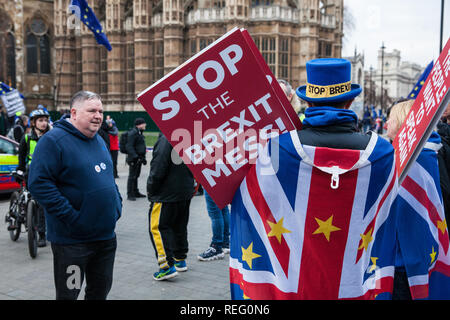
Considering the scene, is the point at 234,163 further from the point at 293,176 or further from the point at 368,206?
the point at 368,206

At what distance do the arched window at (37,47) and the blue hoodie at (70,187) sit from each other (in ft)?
152

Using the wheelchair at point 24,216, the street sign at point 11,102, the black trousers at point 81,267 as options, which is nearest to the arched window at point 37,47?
the street sign at point 11,102

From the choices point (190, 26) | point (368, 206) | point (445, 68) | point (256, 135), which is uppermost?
point (190, 26)

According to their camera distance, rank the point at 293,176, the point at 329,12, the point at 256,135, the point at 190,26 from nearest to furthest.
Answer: the point at 293,176 → the point at 256,135 → the point at 190,26 → the point at 329,12

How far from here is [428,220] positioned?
2.84 meters

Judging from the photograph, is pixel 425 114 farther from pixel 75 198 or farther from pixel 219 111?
pixel 75 198

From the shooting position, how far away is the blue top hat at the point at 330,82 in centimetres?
221

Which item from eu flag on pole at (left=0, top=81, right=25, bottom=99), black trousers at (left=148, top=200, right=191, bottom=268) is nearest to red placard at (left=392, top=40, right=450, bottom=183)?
black trousers at (left=148, top=200, right=191, bottom=268)

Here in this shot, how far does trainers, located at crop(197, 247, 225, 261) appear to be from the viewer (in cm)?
588

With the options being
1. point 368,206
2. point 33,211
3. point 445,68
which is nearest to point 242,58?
point 368,206

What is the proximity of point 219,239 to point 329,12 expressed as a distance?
37.0 m

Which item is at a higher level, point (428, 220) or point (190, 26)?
point (190, 26)

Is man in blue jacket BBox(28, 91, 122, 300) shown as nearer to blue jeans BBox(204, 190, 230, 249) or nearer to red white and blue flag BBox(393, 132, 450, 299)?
red white and blue flag BBox(393, 132, 450, 299)

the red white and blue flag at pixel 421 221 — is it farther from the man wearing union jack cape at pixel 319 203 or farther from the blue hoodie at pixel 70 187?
the blue hoodie at pixel 70 187
